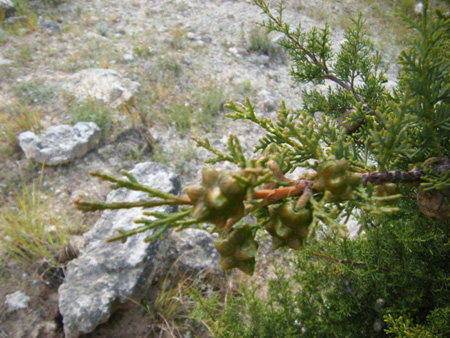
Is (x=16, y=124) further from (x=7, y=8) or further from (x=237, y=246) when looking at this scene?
(x=237, y=246)

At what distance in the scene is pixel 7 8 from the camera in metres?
5.51

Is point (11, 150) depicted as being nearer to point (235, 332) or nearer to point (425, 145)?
point (235, 332)

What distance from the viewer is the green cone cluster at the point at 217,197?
2.07 ft

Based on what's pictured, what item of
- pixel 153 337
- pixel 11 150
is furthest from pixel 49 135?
pixel 153 337

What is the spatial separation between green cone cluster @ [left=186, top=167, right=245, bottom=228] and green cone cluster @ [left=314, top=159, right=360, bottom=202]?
232mm

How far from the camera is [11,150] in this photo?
3.49m

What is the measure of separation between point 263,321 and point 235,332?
251 millimetres

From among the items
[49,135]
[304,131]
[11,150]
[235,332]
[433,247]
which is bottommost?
[11,150]

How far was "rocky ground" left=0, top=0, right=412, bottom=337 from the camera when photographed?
9.81 ft

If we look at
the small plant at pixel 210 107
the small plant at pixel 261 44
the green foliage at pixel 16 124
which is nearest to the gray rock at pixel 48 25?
the green foliage at pixel 16 124

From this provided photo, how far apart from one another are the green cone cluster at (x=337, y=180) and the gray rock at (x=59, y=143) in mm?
3469

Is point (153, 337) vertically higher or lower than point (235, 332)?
lower

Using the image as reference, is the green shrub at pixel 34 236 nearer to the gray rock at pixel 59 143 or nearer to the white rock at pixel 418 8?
the gray rock at pixel 59 143

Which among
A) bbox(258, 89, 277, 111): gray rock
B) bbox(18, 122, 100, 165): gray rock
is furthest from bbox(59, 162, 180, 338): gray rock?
bbox(258, 89, 277, 111): gray rock
